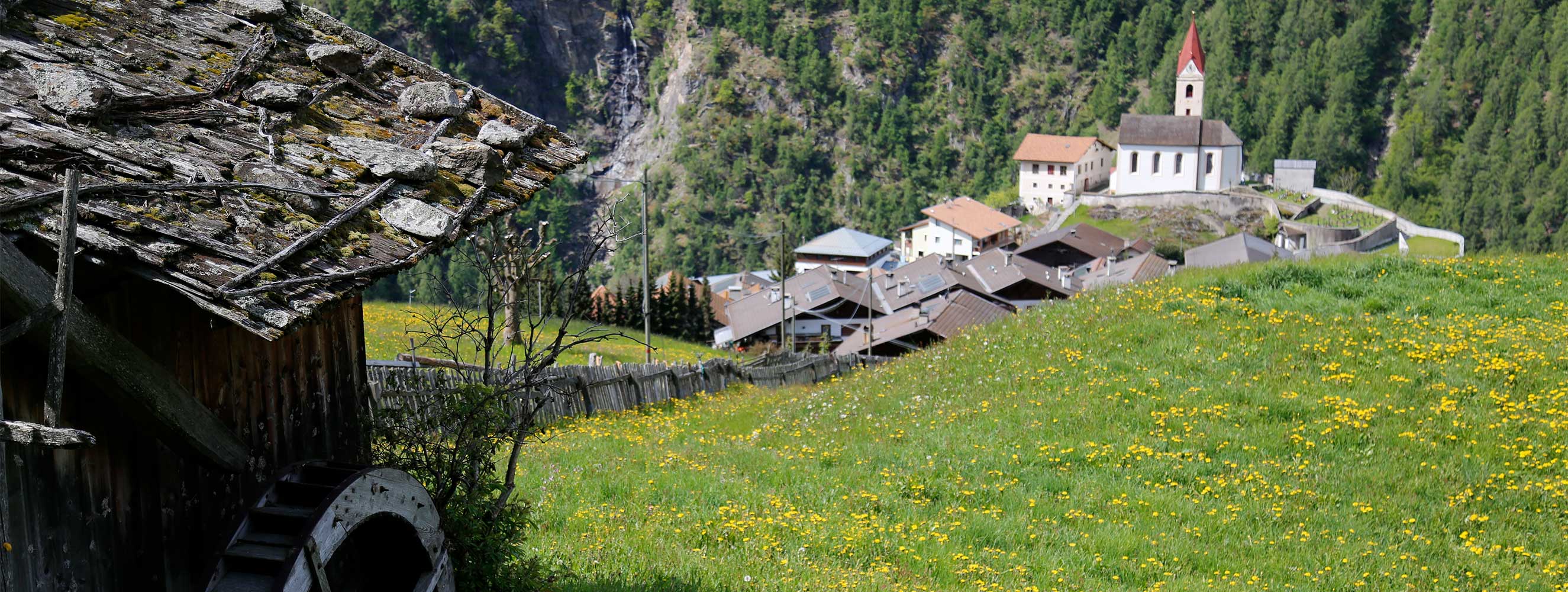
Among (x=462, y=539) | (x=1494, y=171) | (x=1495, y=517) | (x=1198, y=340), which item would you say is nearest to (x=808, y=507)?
(x=462, y=539)

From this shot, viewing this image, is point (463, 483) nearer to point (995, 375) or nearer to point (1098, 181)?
point (995, 375)

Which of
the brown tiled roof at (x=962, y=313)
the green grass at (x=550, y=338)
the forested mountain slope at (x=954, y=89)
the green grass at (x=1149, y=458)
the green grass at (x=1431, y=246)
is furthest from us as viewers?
the forested mountain slope at (x=954, y=89)

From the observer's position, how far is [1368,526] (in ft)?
34.2

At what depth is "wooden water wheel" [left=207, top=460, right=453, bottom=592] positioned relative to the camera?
429 centimetres

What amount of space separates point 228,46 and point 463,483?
2.47 m

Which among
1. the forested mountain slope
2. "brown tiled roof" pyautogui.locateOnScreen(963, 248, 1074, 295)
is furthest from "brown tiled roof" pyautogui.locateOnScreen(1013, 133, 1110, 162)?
"brown tiled roof" pyautogui.locateOnScreen(963, 248, 1074, 295)

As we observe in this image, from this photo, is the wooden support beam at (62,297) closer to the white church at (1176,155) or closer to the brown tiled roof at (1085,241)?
the brown tiled roof at (1085,241)

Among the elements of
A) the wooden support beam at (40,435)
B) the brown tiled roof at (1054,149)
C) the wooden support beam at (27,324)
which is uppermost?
the wooden support beam at (27,324)

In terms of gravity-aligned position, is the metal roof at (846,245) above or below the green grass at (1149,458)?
below

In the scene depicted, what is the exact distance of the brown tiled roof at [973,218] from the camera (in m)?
96.9

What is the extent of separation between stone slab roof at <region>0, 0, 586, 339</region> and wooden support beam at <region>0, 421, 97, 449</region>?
50 centimetres

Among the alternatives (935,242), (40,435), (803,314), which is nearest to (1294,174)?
(935,242)

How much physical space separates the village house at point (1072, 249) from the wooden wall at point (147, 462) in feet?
221

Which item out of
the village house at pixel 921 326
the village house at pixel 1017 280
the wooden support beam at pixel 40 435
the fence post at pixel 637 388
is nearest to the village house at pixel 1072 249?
the village house at pixel 1017 280
